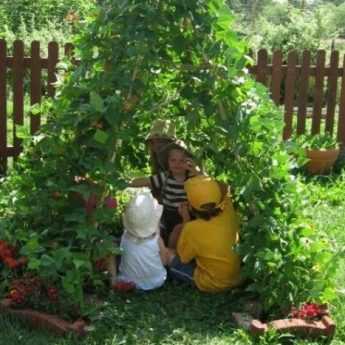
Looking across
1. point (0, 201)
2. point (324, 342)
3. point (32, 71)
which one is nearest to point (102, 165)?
point (0, 201)

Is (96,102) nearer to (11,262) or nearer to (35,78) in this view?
(11,262)

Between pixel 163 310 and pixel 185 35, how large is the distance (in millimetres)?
1727

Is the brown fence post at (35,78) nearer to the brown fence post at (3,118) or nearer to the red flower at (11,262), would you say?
the brown fence post at (3,118)

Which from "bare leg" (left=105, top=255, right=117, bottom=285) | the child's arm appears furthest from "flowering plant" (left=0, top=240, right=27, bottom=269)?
the child's arm

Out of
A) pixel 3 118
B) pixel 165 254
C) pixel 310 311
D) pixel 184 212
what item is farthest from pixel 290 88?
pixel 310 311

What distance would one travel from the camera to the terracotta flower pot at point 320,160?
8219 mm

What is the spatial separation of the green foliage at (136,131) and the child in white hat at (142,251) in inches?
14.0

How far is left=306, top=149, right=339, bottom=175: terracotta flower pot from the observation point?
8219mm

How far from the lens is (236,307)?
4.61 m

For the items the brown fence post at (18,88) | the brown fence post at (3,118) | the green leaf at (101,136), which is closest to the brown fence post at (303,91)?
the brown fence post at (18,88)

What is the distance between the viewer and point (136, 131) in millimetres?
4707

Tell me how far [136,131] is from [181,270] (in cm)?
105

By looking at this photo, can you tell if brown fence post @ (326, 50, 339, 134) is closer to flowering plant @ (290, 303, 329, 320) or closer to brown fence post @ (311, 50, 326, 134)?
brown fence post @ (311, 50, 326, 134)

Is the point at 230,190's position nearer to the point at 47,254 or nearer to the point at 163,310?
the point at 163,310
